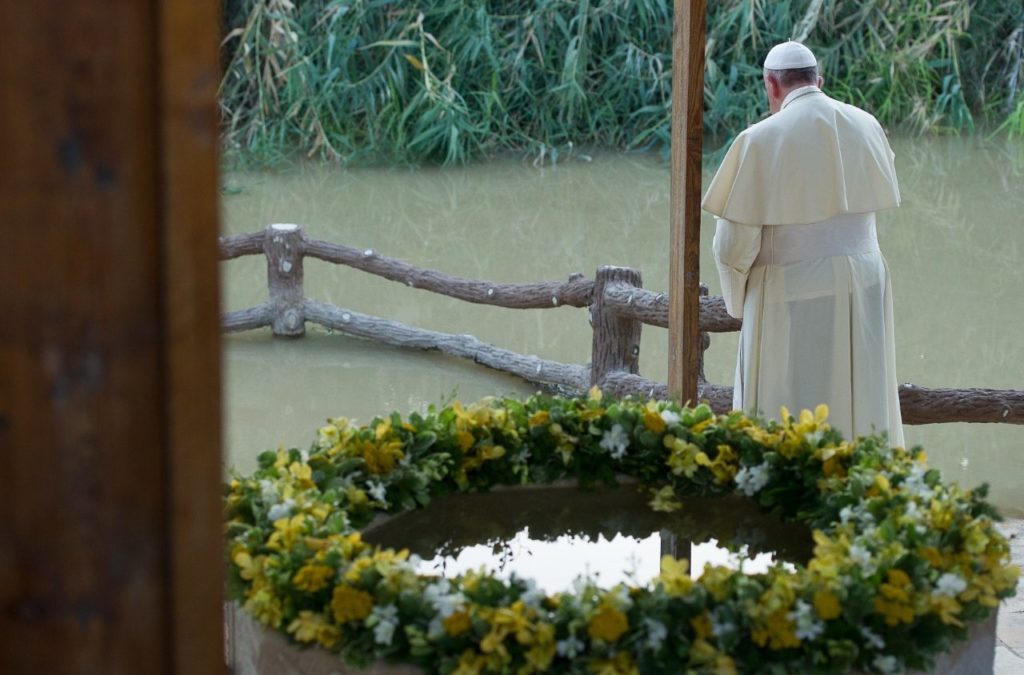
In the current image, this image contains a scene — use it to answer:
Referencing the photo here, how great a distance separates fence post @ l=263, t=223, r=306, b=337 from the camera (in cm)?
837

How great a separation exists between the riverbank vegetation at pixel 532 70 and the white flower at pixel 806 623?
36.3ft

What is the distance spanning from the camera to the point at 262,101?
13.3 metres

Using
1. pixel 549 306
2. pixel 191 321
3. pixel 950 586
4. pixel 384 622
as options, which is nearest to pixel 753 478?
pixel 950 586

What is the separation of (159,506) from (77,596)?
0.12 meters

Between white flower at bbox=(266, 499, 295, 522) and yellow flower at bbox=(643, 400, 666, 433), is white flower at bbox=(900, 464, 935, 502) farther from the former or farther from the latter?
white flower at bbox=(266, 499, 295, 522)

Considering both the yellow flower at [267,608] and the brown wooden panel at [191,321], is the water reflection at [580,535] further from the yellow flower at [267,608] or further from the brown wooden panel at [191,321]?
the brown wooden panel at [191,321]

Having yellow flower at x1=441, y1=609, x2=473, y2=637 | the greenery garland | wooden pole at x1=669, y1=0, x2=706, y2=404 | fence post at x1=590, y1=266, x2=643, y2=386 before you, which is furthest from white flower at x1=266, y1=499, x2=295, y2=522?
fence post at x1=590, y1=266, x2=643, y2=386

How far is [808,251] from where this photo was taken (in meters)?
4.58

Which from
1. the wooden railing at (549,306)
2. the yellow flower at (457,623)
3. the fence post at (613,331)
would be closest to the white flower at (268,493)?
the yellow flower at (457,623)

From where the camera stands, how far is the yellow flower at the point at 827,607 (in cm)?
236

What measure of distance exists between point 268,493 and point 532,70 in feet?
38.0

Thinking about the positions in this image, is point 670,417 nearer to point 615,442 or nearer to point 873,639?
point 615,442

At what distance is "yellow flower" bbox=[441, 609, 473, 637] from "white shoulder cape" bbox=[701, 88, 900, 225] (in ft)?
7.87

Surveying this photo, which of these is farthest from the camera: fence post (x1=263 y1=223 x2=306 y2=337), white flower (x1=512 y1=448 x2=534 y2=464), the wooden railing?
fence post (x1=263 y1=223 x2=306 y2=337)
